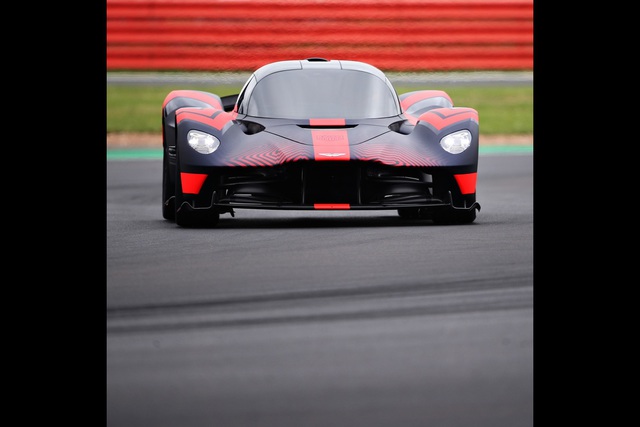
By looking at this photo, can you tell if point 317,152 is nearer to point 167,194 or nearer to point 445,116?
point 445,116

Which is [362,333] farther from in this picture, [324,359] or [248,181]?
[248,181]

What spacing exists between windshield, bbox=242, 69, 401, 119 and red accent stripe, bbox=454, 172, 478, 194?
0.84 meters

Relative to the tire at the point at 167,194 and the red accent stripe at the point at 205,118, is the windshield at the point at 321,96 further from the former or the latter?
the tire at the point at 167,194

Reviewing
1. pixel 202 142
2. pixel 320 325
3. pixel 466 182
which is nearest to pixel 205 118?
pixel 202 142

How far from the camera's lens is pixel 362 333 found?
462 cm

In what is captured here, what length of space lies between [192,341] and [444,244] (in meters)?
2.73

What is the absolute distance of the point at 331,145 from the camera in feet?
24.1

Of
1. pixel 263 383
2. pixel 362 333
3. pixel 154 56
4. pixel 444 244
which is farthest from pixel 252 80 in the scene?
pixel 154 56

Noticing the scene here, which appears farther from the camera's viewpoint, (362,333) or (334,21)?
(334,21)

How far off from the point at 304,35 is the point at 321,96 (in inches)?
556

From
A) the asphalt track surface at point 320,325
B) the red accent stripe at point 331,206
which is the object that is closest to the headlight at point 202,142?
the asphalt track surface at point 320,325

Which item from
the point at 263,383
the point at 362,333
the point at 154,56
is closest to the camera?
the point at 263,383

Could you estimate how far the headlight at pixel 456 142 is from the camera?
25.1ft

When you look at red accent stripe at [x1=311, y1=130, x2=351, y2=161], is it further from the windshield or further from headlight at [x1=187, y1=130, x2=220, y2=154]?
headlight at [x1=187, y1=130, x2=220, y2=154]
